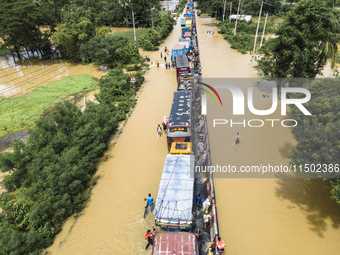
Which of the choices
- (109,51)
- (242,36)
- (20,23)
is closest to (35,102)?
(109,51)

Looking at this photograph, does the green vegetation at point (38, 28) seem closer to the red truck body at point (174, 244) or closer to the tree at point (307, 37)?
the tree at point (307, 37)

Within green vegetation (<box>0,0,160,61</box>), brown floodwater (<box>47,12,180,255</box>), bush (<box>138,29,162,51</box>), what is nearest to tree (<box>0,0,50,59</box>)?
green vegetation (<box>0,0,160,61</box>)

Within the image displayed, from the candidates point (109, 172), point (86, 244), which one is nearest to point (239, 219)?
point (86, 244)

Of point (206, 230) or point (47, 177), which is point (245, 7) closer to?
point (206, 230)

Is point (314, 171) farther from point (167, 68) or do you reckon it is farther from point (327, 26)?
point (167, 68)

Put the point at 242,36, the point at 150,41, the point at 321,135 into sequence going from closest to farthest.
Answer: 1. the point at 321,135
2. the point at 150,41
3. the point at 242,36

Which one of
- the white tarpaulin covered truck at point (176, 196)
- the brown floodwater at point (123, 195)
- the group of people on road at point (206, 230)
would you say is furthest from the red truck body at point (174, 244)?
the brown floodwater at point (123, 195)

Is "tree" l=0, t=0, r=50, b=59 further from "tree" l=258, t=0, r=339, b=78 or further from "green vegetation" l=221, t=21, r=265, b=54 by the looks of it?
"tree" l=258, t=0, r=339, b=78
